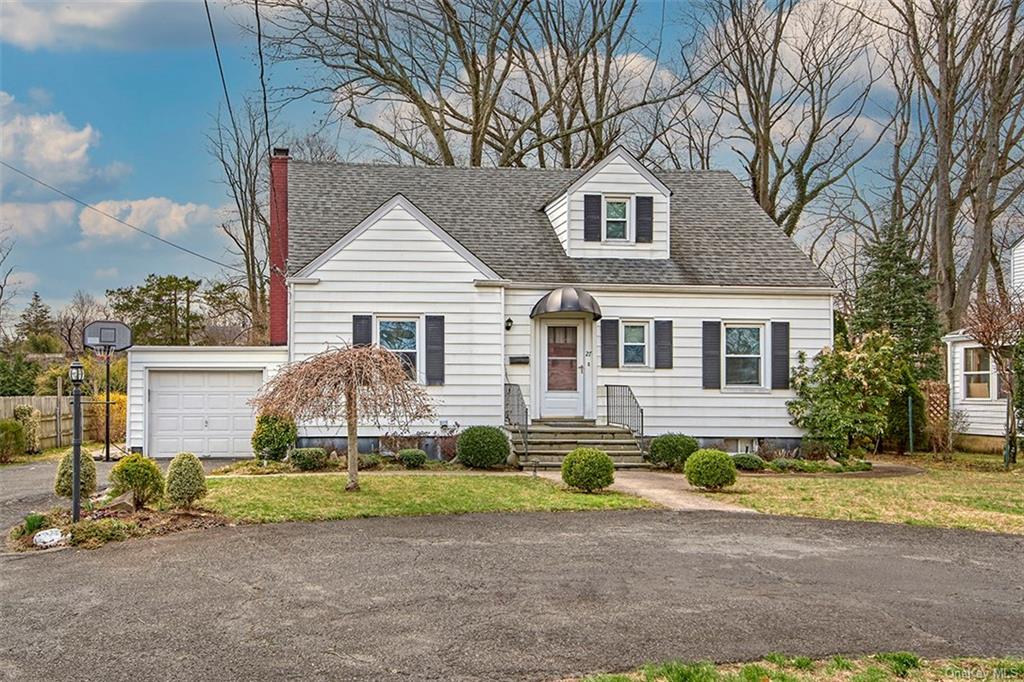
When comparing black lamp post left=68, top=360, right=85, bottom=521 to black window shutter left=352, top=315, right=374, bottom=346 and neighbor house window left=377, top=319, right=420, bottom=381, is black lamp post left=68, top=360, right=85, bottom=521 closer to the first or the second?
black window shutter left=352, top=315, right=374, bottom=346

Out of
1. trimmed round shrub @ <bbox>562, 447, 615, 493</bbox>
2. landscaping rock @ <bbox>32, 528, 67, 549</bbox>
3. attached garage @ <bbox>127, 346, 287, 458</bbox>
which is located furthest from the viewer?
attached garage @ <bbox>127, 346, 287, 458</bbox>

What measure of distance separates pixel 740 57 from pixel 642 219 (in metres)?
15.1

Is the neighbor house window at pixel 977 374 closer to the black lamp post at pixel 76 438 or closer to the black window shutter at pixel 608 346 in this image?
the black window shutter at pixel 608 346

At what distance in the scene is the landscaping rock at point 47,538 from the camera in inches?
371

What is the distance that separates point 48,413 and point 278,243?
7704mm

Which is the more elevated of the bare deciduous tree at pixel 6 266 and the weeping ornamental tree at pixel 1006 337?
the bare deciduous tree at pixel 6 266

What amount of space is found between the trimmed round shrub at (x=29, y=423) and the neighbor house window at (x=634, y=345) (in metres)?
14.5

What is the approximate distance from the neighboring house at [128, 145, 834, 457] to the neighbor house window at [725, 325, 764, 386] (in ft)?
0.10

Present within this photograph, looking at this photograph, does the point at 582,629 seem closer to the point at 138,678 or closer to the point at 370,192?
the point at 138,678

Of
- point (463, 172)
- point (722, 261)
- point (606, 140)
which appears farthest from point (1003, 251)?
point (463, 172)

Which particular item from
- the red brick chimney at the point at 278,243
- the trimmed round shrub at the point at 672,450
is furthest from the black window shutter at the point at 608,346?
the red brick chimney at the point at 278,243

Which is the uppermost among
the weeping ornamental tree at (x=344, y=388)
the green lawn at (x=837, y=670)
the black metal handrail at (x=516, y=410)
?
the weeping ornamental tree at (x=344, y=388)

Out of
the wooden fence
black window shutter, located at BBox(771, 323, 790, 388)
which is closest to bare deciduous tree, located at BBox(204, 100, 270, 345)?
the wooden fence

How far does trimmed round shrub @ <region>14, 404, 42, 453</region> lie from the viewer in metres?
21.5
